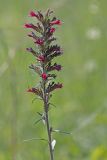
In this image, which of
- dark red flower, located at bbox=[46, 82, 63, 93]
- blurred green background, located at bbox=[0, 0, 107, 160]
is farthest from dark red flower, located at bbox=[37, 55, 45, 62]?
blurred green background, located at bbox=[0, 0, 107, 160]

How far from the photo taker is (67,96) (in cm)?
987

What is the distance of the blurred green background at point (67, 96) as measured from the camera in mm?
7254

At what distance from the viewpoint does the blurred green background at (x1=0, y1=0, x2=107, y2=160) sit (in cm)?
725

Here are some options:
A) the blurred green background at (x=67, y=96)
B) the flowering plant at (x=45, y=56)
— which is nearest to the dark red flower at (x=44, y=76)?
the flowering plant at (x=45, y=56)

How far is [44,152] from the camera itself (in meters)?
6.97

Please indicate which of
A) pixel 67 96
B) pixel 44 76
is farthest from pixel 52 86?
pixel 67 96

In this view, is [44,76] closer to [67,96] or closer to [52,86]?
[52,86]

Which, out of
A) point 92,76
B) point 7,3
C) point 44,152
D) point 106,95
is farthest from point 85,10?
point 44,152

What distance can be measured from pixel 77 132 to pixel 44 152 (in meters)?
0.76

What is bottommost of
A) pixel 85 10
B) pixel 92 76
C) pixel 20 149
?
pixel 20 149

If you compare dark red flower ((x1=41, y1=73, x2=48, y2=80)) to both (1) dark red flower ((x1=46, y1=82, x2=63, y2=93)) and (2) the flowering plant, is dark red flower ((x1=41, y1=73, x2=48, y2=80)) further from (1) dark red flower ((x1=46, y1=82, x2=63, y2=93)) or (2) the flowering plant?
(1) dark red flower ((x1=46, y1=82, x2=63, y2=93))

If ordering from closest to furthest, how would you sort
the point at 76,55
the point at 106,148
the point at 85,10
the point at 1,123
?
1. the point at 106,148
2. the point at 1,123
3. the point at 76,55
4. the point at 85,10

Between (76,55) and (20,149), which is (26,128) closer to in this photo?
(20,149)

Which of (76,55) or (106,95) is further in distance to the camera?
(76,55)
